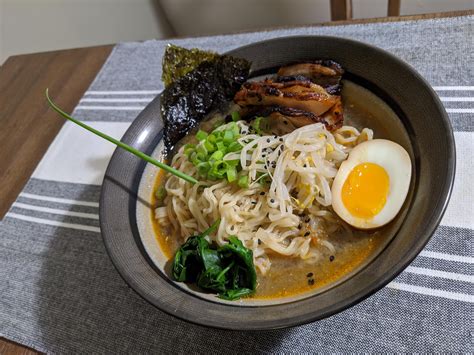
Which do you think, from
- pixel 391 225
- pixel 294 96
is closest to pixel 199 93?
pixel 294 96

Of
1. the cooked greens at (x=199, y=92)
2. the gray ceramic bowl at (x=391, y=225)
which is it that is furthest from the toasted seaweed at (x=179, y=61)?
the gray ceramic bowl at (x=391, y=225)

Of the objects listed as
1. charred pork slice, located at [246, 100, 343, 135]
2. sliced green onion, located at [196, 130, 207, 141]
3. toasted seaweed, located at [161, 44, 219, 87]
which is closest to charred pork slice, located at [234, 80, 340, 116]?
charred pork slice, located at [246, 100, 343, 135]

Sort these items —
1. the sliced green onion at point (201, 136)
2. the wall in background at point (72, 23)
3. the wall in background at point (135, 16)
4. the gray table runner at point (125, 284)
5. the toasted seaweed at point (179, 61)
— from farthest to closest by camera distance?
the wall in background at point (72, 23)
the wall in background at point (135, 16)
the toasted seaweed at point (179, 61)
the sliced green onion at point (201, 136)
the gray table runner at point (125, 284)

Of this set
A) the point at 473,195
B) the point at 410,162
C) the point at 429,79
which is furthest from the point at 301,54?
the point at 473,195

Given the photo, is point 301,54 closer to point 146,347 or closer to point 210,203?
point 210,203

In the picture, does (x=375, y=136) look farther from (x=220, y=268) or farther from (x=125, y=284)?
(x=125, y=284)

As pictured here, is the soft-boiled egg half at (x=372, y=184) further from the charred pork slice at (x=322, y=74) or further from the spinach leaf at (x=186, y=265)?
the spinach leaf at (x=186, y=265)
